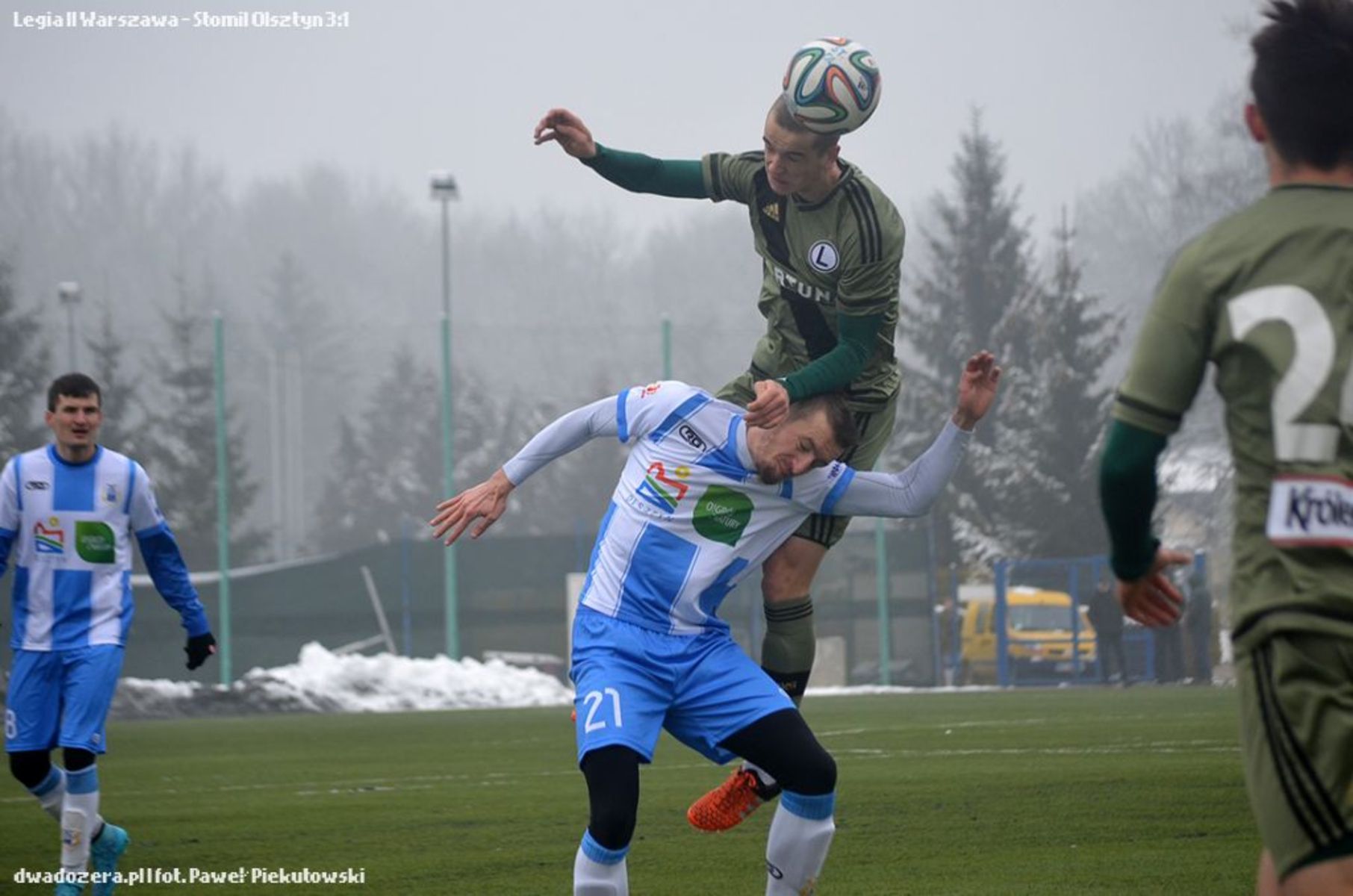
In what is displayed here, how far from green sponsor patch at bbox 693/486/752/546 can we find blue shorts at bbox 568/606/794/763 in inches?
13.9

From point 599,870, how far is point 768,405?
154cm

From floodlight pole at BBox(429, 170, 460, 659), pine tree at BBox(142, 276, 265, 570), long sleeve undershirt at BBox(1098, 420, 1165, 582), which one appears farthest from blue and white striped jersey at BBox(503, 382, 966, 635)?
pine tree at BBox(142, 276, 265, 570)

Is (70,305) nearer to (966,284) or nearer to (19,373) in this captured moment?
(19,373)

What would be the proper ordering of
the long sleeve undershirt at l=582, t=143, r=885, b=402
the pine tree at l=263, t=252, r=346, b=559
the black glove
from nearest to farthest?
the long sleeve undershirt at l=582, t=143, r=885, b=402 → the black glove → the pine tree at l=263, t=252, r=346, b=559

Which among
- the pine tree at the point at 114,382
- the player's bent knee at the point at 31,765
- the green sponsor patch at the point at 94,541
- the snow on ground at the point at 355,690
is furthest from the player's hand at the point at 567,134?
the pine tree at the point at 114,382

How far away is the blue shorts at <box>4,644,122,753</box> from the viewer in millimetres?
9039

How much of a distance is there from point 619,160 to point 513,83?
52.0 meters

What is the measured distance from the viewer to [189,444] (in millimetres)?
46531

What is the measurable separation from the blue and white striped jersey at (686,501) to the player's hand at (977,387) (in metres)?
0.25

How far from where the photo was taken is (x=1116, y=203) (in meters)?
57.2

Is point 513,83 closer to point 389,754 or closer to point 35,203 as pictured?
point 35,203

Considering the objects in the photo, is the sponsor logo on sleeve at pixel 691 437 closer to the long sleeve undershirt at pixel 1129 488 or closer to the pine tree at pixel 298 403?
the long sleeve undershirt at pixel 1129 488

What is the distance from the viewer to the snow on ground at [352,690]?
27.8 meters

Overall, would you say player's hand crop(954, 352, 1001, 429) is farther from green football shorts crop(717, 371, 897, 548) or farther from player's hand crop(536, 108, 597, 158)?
player's hand crop(536, 108, 597, 158)
